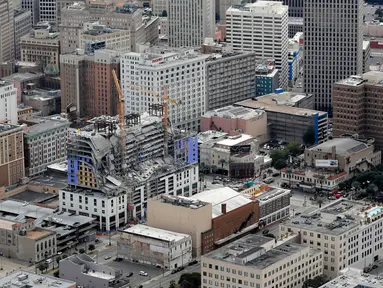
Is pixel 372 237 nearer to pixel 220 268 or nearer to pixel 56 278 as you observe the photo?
pixel 220 268

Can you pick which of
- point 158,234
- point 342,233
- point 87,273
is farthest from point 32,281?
point 342,233

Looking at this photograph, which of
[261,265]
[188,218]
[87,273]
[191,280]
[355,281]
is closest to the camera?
[355,281]

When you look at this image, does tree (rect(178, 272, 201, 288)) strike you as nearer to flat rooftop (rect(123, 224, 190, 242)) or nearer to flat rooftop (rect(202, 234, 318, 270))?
flat rooftop (rect(202, 234, 318, 270))

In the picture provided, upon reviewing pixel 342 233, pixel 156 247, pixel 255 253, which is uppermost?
pixel 342 233

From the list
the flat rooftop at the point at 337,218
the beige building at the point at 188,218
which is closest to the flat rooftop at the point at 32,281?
the beige building at the point at 188,218

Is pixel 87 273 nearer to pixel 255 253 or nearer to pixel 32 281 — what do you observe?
pixel 32 281

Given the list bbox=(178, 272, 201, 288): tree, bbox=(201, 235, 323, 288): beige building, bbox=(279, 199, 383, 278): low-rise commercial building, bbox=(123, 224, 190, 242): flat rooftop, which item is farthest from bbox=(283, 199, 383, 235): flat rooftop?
bbox=(123, 224, 190, 242): flat rooftop

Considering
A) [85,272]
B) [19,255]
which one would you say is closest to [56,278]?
[85,272]
